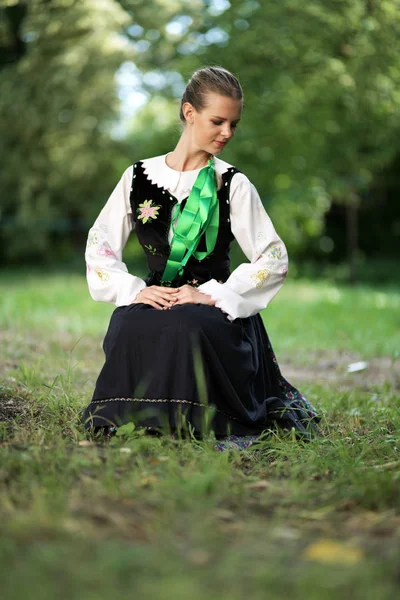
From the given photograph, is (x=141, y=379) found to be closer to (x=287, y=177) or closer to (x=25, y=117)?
(x=287, y=177)

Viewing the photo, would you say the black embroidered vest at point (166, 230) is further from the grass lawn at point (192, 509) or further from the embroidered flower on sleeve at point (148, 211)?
the grass lawn at point (192, 509)

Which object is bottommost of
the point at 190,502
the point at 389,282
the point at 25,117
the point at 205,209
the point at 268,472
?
the point at 389,282

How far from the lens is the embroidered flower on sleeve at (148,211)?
335cm

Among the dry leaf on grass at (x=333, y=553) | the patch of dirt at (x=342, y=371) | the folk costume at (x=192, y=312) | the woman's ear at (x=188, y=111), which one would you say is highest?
the woman's ear at (x=188, y=111)

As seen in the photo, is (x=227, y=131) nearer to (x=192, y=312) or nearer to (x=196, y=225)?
(x=196, y=225)

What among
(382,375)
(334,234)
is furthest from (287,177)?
(382,375)

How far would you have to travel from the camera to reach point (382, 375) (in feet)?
17.9

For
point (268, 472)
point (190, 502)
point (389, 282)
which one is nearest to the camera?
point (190, 502)

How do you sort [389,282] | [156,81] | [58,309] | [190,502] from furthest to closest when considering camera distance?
[156,81] → [389,282] → [58,309] → [190,502]

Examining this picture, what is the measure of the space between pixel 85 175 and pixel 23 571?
15695mm

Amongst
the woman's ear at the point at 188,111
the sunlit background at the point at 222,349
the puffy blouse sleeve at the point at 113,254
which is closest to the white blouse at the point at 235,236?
the puffy blouse sleeve at the point at 113,254

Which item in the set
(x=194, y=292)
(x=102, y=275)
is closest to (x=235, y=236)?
(x=194, y=292)

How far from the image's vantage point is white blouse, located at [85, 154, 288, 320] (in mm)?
3201

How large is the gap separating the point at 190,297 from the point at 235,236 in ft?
1.40
